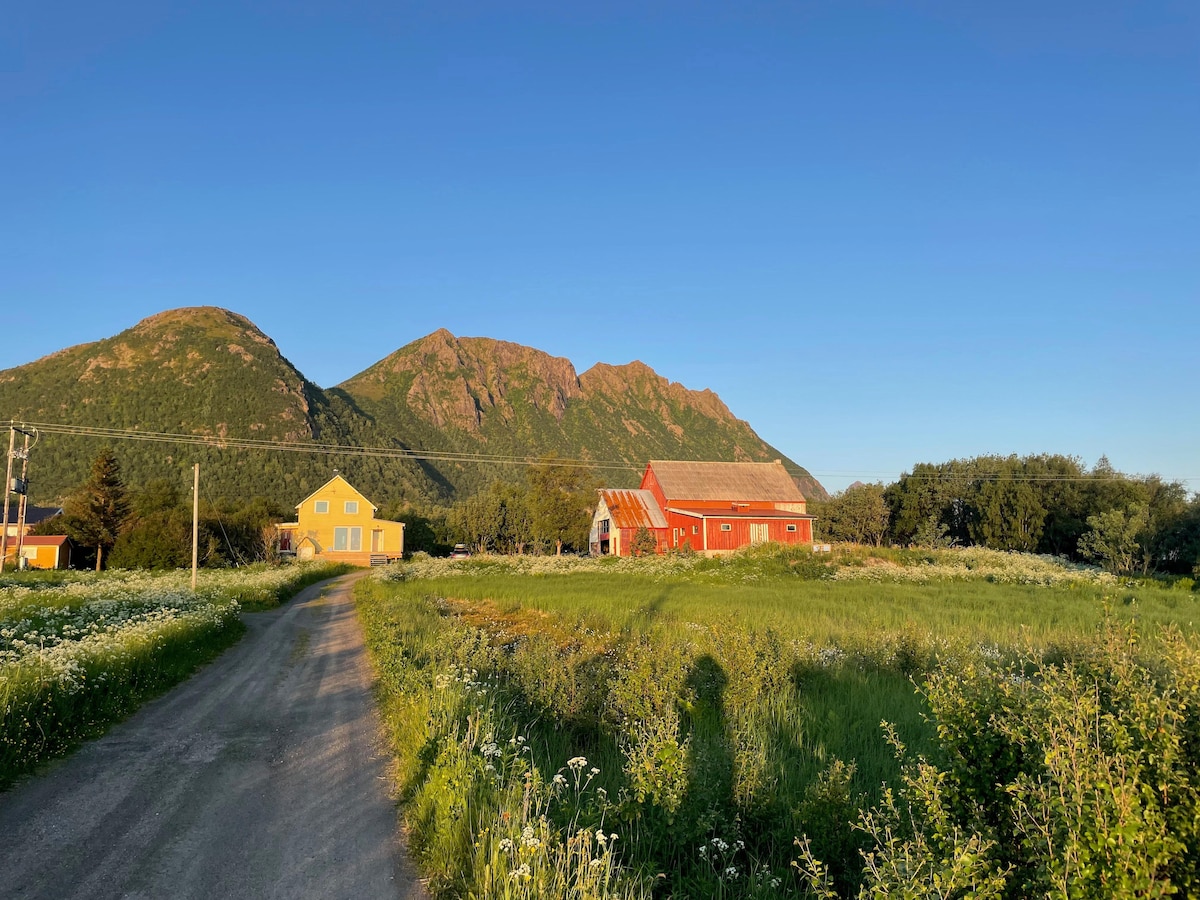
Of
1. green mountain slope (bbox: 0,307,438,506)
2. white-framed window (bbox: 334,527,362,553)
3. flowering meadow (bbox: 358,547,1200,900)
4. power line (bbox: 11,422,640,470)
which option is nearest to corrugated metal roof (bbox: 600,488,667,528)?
power line (bbox: 11,422,640,470)

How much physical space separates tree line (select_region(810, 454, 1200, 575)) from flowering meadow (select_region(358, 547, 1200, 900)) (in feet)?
126

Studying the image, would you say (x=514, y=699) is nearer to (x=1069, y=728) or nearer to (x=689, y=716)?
Result: (x=689, y=716)

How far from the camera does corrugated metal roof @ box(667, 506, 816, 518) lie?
54.1 metres

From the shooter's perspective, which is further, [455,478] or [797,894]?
[455,478]

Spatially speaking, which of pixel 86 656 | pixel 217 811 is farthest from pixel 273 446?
pixel 217 811

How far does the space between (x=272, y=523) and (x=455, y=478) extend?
91.4m

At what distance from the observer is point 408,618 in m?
17.5

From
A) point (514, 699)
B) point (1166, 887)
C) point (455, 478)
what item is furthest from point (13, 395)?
point (1166, 887)

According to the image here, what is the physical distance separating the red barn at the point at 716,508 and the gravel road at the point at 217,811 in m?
45.0

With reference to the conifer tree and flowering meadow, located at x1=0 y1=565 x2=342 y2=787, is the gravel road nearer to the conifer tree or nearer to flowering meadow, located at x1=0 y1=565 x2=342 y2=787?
flowering meadow, located at x1=0 y1=565 x2=342 y2=787

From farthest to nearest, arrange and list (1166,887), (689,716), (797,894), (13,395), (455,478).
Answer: (455,478) → (13,395) → (689,716) → (797,894) → (1166,887)

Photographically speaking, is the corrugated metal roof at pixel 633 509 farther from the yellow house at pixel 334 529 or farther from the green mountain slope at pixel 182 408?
the green mountain slope at pixel 182 408

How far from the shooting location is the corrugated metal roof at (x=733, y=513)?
54.1m

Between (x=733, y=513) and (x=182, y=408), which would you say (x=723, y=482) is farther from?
(x=182, y=408)
